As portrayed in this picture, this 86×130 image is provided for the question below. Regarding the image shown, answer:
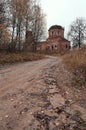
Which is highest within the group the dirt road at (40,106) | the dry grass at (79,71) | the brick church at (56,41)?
the brick church at (56,41)

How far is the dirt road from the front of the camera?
6.89 m

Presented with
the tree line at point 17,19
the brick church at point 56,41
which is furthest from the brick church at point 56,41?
the tree line at point 17,19

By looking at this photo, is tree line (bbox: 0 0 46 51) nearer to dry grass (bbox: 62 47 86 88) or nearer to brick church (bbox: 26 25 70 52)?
dry grass (bbox: 62 47 86 88)

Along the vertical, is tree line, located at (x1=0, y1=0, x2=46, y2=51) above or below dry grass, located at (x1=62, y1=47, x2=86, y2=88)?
above

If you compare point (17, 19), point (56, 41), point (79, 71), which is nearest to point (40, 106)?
point (79, 71)

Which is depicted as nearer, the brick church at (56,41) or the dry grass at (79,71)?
the dry grass at (79,71)

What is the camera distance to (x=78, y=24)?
248 ft

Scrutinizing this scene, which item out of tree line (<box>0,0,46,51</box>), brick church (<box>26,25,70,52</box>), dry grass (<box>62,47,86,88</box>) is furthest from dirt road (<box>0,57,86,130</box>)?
brick church (<box>26,25,70,52</box>)

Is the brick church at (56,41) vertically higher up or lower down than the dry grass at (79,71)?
higher up

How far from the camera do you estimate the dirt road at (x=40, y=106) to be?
689 cm

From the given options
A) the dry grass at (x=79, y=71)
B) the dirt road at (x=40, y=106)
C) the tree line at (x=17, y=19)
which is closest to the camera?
the dirt road at (x=40, y=106)

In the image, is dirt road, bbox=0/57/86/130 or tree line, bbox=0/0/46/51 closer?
dirt road, bbox=0/57/86/130

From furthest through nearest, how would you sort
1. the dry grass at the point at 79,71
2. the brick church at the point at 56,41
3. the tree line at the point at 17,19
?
the brick church at the point at 56,41 → the tree line at the point at 17,19 → the dry grass at the point at 79,71

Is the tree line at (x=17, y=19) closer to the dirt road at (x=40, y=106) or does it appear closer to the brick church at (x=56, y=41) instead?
the dirt road at (x=40, y=106)
